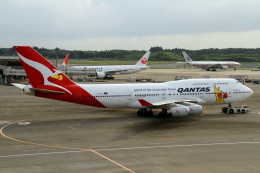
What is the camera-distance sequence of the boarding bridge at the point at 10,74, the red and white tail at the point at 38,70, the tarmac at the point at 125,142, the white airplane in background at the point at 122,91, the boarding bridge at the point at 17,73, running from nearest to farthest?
1. the tarmac at the point at 125,142
2. the red and white tail at the point at 38,70
3. the white airplane in background at the point at 122,91
4. the boarding bridge at the point at 10,74
5. the boarding bridge at the point at 17,73

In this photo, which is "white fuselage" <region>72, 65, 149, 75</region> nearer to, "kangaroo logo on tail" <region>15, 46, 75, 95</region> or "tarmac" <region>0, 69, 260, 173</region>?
"tarmac" <region>0, 69, 260, 173</region>

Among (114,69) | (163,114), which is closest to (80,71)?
(114,69)

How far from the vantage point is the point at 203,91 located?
42344 mm

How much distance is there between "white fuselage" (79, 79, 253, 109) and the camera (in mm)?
41125

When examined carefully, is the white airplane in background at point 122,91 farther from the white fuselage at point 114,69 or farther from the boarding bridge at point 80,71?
the white fuselage at point 114,69

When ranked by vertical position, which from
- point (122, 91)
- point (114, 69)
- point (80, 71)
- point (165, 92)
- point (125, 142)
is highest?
point (114, 69)

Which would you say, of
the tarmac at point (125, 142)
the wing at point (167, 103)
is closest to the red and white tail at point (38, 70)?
the tarmac at point (125, 142)

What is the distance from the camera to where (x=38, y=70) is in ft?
131

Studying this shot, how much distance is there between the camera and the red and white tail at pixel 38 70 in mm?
39156

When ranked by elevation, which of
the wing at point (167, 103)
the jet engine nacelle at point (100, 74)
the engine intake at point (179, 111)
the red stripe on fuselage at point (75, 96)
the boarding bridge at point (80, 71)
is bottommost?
the engine intake at point (179, 111)

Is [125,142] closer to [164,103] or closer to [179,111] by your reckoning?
[179,111]

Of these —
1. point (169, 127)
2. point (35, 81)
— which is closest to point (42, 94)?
point (35, 81)

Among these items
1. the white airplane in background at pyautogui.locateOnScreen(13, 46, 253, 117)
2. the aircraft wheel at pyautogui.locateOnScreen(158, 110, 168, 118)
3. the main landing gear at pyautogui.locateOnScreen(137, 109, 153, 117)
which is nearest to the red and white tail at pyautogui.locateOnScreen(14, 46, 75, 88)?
the white airplane in background at pyautogui.locateOnScreen(13, 46, 253, 117)

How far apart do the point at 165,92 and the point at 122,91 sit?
219 inches
